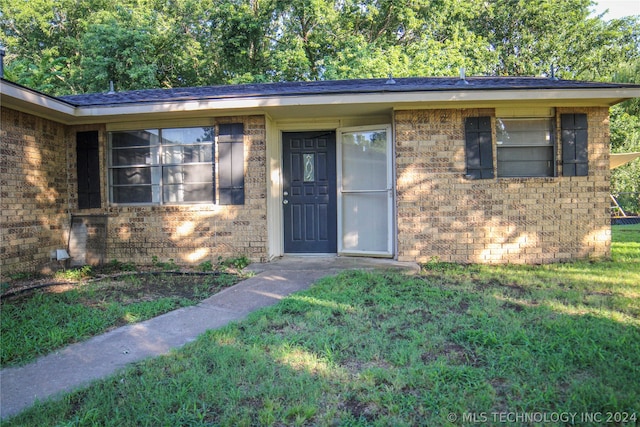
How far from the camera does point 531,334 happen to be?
2.97 meters

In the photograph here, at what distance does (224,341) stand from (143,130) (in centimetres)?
487

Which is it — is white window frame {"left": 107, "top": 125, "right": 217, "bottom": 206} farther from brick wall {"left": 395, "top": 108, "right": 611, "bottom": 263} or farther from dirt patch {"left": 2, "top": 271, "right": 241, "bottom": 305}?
brick wall {"left": 395, "top": 108, "right": 611, "bottom": 263}

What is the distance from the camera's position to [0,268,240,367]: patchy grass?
310cm

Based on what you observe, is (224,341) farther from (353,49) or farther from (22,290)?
(353,49)

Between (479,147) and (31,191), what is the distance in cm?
703

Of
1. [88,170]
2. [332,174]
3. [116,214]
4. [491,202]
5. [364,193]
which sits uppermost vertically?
[88,170]

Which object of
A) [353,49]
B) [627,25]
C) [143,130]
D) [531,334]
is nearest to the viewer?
[531,334]

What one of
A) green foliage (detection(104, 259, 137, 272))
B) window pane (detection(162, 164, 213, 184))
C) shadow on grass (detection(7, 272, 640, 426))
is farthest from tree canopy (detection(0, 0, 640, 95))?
shadow on grass (detection(7, 272, 640, 426))

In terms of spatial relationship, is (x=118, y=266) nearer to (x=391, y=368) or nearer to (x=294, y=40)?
(x=391, y=368)

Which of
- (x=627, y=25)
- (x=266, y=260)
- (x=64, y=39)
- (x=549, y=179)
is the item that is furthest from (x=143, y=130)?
(x=627, y=25)

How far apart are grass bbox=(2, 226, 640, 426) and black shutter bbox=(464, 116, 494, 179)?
8.09ft

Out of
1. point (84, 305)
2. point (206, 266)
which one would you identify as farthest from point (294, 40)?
point (84, 305)

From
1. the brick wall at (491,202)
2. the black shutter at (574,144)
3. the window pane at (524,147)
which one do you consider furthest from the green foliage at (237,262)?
the black shutter at (574,144)

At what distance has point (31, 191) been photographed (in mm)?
5844
